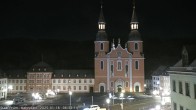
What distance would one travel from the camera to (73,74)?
265ft

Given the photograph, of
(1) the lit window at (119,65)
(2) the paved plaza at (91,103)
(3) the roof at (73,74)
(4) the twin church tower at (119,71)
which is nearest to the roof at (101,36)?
(4) the twin church tower at (119,71)

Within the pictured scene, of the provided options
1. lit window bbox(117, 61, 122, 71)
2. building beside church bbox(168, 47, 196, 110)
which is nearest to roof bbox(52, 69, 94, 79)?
lit window bbox(117, 61, 122, 71)

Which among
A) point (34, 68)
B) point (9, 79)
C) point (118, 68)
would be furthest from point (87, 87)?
point (9, 79)

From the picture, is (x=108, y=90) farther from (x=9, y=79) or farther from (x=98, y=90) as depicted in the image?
(x=9, y=79)

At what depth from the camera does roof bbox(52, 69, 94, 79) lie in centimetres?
7994

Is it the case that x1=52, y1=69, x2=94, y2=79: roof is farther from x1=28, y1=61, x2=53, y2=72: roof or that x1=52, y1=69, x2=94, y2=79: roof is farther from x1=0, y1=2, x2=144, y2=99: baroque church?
x1=28, y1=61, x2=53, y2=72: roof

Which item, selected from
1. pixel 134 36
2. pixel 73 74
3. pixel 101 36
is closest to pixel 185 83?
pixel 134 36

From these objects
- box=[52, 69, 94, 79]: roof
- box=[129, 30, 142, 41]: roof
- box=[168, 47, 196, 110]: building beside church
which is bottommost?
box=[168, 47, 196, 110]: building beside church

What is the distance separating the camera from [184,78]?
23.5 meters

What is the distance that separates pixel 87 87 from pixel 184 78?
57298 mm

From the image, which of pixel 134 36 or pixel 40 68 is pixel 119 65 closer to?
pixel 134 36

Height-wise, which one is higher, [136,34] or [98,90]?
[136,34]

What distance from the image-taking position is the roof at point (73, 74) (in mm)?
79938

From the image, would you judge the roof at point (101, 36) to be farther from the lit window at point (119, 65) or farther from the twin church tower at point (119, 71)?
the lit window at point (119, 65)
